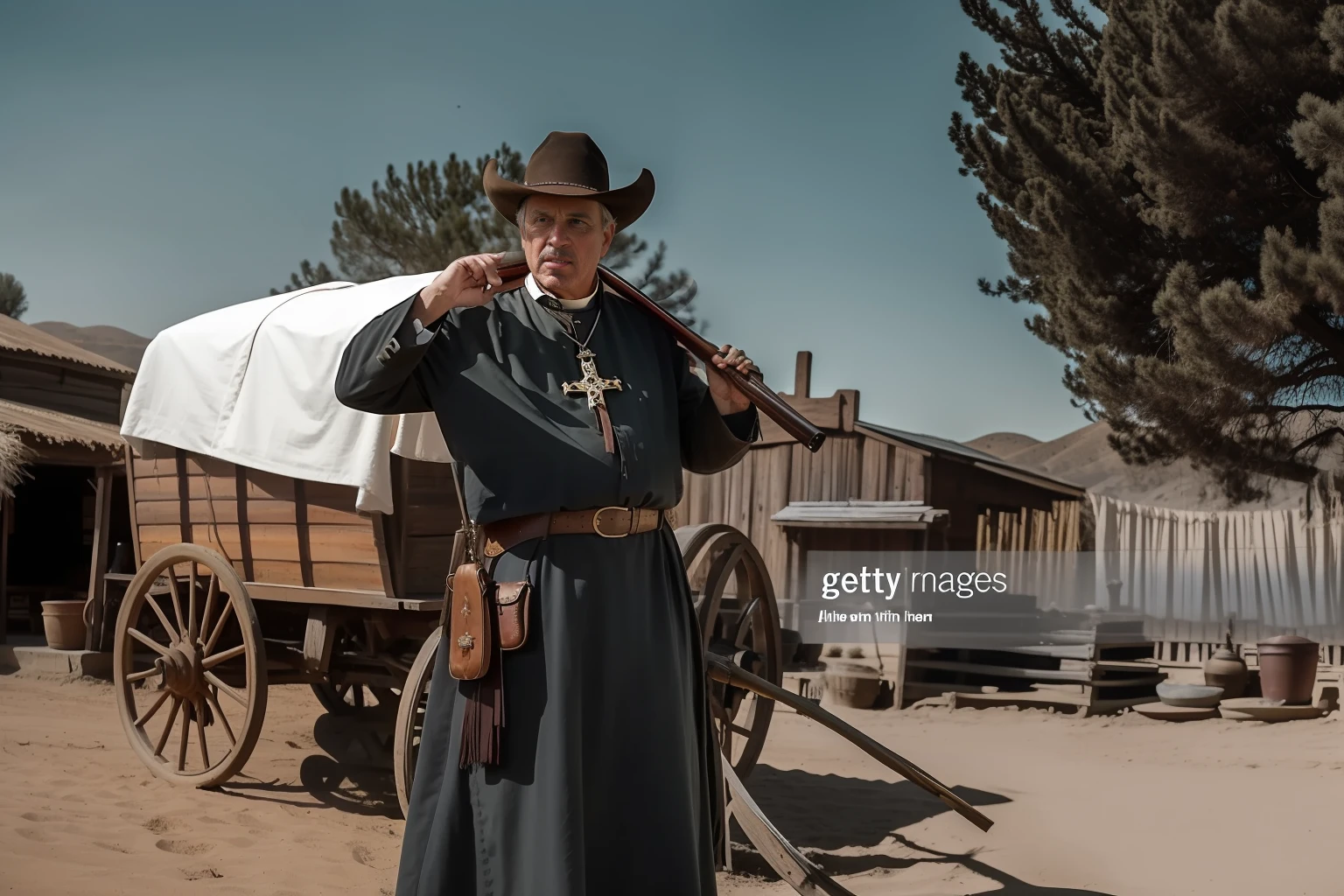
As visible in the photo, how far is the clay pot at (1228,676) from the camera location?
9742 millimetres

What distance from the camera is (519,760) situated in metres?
2.23

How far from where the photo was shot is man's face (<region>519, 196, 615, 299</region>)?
2.44m

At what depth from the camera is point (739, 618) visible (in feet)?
17.3

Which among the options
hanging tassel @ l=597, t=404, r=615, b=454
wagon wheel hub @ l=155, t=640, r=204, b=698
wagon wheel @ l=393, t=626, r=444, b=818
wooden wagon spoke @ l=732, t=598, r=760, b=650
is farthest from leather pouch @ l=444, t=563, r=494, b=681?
wagon wheel hub @ l=155, t=640, r=204, b=698

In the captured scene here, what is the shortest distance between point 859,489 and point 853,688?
2.98 meters

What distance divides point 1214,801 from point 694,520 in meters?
8.24

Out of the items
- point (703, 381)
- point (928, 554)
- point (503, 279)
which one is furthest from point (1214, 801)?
point (928, 554)

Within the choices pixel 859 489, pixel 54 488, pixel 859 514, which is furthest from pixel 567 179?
pixel 54 488

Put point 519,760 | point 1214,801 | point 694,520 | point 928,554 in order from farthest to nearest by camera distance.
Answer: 1. point 694,520
2. point 928,554
3. point 1214,801
4. point 519,760

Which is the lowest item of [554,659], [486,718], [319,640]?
[319,640]

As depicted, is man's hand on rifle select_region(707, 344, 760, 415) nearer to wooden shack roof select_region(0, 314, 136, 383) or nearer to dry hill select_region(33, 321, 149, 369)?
wooden shack roof select_region(0, 314, 136, 383)

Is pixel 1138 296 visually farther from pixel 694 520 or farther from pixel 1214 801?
pixel 1214 801

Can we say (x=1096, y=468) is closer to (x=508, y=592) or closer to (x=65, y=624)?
(x=65, y=624)

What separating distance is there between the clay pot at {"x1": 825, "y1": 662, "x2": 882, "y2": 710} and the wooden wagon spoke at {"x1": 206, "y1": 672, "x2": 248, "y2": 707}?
611 centimetres
